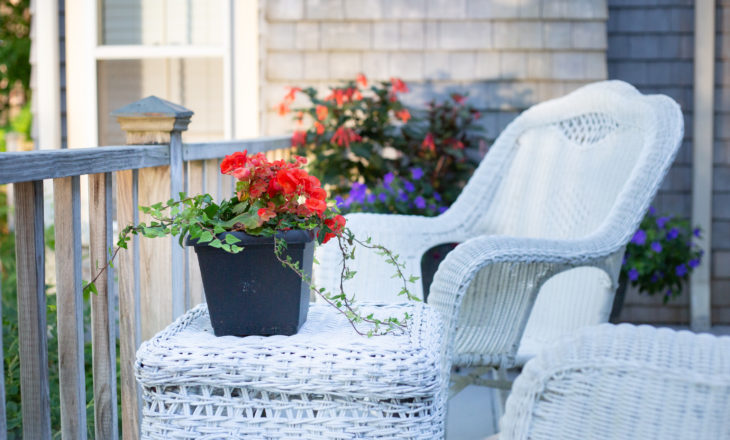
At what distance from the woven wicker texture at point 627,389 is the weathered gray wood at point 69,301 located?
979 millimetres

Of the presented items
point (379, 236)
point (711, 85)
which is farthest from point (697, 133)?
point (379, 236)

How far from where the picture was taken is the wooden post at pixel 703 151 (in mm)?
3791

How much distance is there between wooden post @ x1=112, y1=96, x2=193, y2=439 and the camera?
175 cm

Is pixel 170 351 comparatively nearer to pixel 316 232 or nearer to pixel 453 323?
pixel 316 232

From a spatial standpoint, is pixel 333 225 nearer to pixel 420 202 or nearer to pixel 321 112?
pixel 420 202

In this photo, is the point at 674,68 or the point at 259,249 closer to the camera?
the point at 259,249

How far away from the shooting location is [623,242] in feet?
6.30

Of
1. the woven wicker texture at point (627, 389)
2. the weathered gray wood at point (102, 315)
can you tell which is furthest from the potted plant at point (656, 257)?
the woven wicker texture at point (627, 389)

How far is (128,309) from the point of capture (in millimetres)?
1757

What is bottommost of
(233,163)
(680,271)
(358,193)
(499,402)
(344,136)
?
(499,402)

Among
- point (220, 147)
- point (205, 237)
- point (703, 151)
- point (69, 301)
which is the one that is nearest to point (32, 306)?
point (69, 301)

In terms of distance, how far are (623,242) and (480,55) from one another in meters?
1.66

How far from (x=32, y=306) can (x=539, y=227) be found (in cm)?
153

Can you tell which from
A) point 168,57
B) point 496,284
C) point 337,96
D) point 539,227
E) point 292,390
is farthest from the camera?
point 168,57
